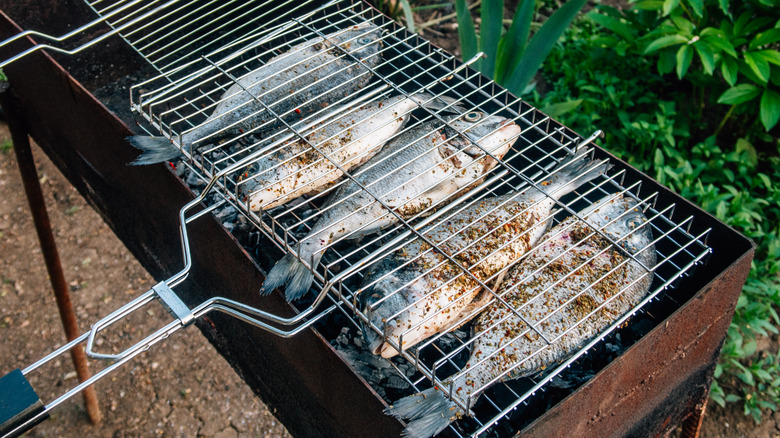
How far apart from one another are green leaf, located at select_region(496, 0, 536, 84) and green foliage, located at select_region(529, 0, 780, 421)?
467 millimetres

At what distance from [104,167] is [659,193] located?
7.87ft

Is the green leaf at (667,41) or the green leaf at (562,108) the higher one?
the green leaf at (667,41)

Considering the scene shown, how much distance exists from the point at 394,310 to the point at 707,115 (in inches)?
154

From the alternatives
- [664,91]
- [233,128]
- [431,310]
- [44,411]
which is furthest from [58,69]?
[664,91]

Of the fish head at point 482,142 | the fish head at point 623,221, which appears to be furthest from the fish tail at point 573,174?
the fish head at point 482,142

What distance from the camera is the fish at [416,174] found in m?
2.53

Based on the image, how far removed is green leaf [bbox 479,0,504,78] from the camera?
3643 millimetres

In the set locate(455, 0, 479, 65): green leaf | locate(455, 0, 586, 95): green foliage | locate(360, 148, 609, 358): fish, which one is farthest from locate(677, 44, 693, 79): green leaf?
locate(360, 148, 609, 358): fish

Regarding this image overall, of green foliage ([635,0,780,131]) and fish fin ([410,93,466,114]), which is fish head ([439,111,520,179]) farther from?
green foliage ([635,0,780,131])

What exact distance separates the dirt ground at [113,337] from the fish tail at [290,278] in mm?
2210

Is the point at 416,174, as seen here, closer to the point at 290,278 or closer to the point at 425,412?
the point at 290,278

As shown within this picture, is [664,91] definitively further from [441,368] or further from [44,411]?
[44,411]

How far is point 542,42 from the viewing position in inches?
141

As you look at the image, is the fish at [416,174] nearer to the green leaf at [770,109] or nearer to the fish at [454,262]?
the fish at [454,262]
